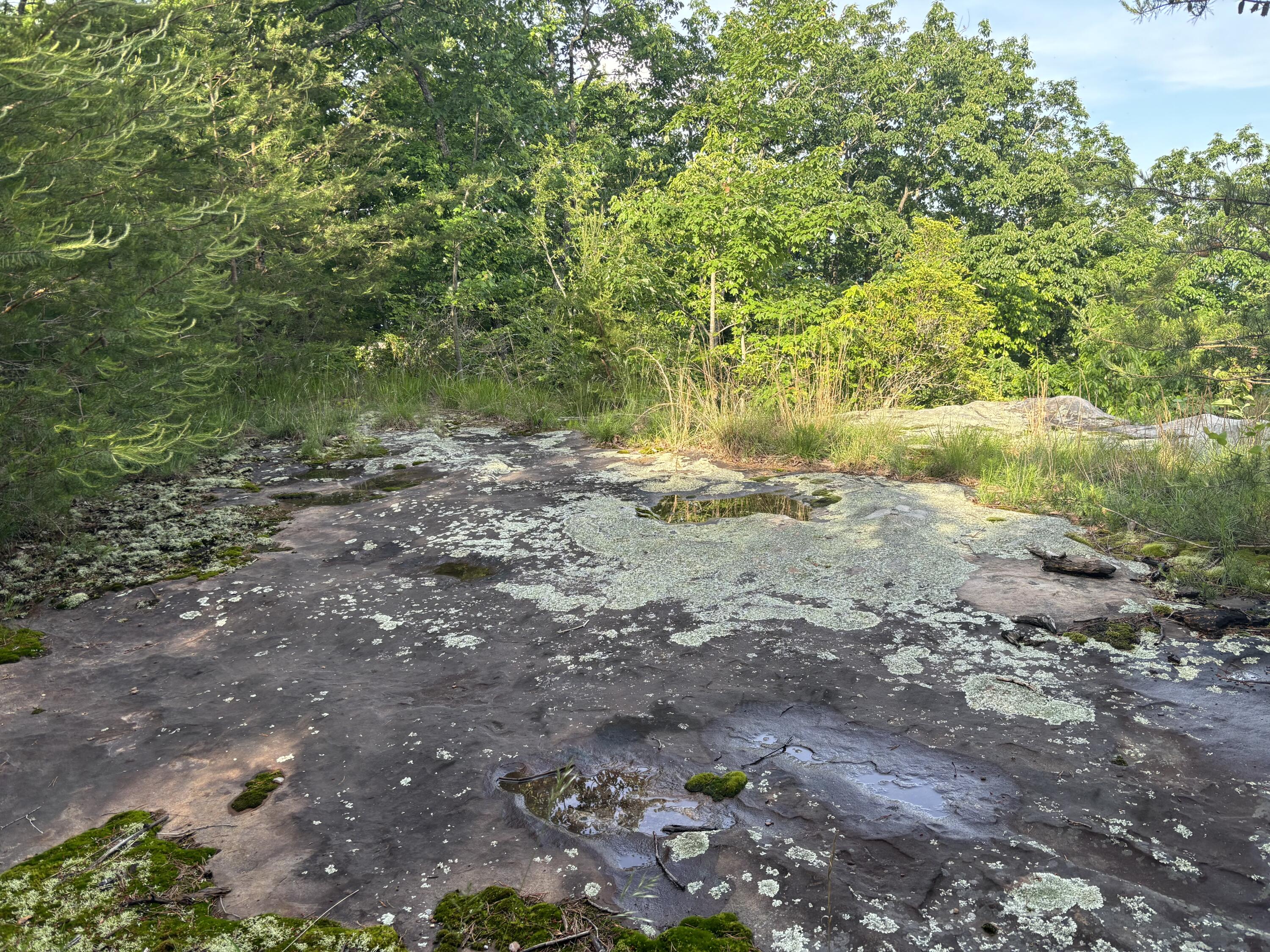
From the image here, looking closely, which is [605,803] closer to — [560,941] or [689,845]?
[689,845]

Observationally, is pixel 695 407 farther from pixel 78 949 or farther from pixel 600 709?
pixel 78 949

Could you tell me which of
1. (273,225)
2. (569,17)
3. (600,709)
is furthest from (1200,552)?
(569,17)

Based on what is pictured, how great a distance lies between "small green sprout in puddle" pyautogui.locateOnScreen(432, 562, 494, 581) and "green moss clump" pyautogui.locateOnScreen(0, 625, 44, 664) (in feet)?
5.10

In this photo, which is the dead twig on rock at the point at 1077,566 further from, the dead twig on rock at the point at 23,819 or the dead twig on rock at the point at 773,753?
the dead twig on rock at the point at 23,819

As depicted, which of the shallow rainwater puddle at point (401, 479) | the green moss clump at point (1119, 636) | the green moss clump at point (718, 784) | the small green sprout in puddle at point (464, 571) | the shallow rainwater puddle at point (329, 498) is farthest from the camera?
the shallow rainwater puddle at point (401, 479)

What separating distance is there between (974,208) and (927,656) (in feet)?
76.7

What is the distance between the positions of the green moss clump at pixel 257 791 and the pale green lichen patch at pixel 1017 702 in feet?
6.74

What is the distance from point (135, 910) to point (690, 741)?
4.54 ft

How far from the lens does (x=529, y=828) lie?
189 cm

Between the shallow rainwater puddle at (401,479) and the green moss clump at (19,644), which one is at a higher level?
the shallow rainwater puddle at (401,479)

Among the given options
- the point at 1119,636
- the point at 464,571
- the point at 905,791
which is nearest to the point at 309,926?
the point at 905,791

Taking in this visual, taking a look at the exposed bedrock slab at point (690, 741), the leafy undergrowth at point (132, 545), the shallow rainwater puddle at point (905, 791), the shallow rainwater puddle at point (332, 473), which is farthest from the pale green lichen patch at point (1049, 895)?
the shallow rainwater puddle at point (332, 473)

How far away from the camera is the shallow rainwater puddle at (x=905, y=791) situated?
6.40ft

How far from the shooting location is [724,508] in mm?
4836
